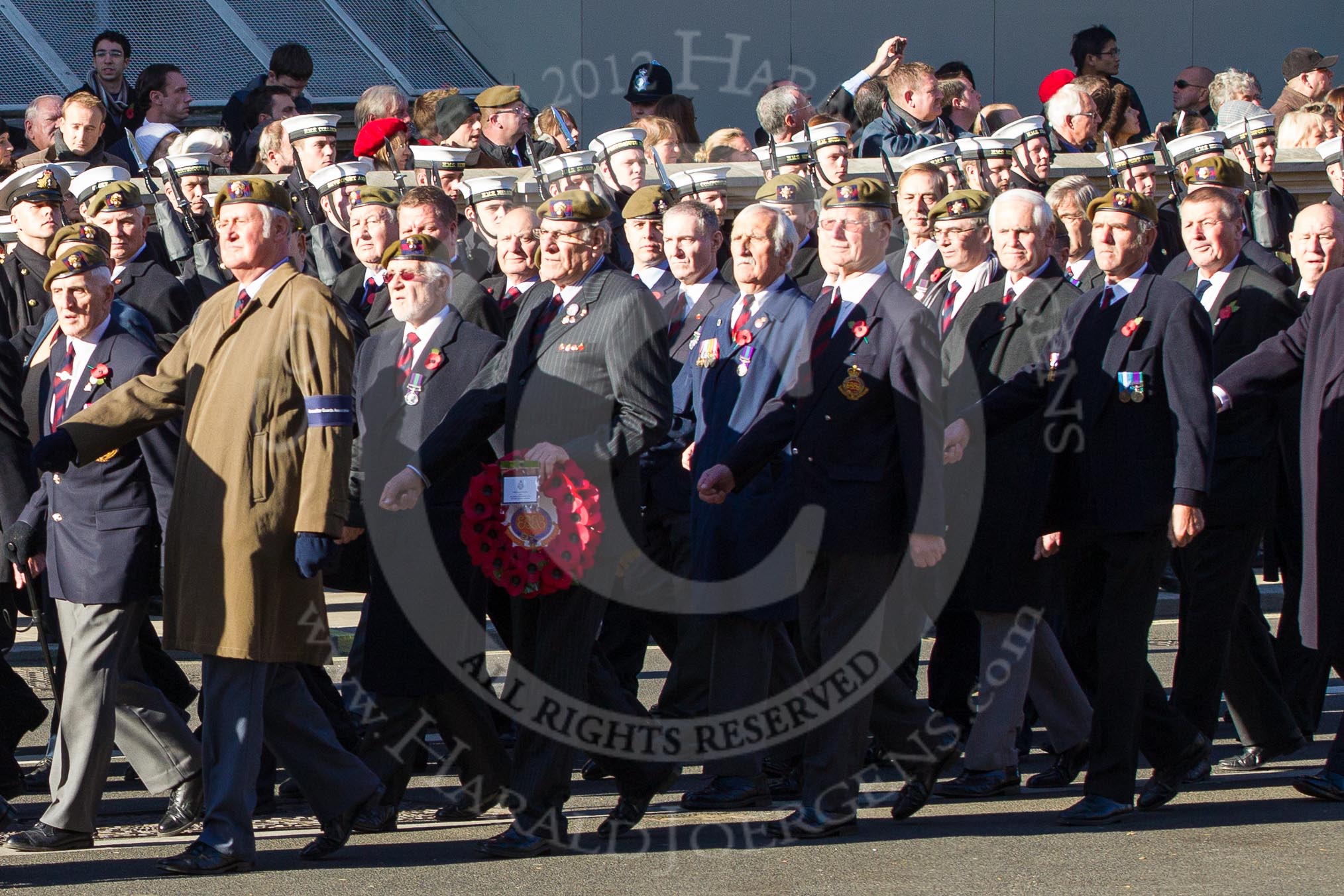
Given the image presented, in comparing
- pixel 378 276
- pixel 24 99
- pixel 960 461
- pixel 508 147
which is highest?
pixel 24 99

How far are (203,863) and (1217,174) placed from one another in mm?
4418

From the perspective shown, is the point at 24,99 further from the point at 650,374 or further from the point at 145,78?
A: the point at 650,374

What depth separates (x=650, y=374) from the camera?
252 inches

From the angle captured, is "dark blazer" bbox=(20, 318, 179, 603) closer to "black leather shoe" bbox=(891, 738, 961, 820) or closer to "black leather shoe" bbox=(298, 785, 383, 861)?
"black leather shoe" bbox=(298, 785, 383, 861)

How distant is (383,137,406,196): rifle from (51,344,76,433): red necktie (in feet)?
12.3

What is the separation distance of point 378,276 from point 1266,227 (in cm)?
424

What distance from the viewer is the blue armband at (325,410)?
6.05 m

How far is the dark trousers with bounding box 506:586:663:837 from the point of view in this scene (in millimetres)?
6320

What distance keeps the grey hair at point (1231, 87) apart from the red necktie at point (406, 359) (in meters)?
6.78

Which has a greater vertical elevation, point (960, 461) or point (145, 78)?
point (145, 78)

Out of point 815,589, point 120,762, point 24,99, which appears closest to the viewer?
point 815,589

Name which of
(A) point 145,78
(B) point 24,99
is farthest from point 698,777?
(B) point 24,99

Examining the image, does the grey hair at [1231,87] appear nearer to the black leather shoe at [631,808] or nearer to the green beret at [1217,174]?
the green beret at [1217,174]

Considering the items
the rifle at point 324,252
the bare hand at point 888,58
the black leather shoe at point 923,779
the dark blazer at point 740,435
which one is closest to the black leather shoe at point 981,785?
the black leather shoe at point 923,779
